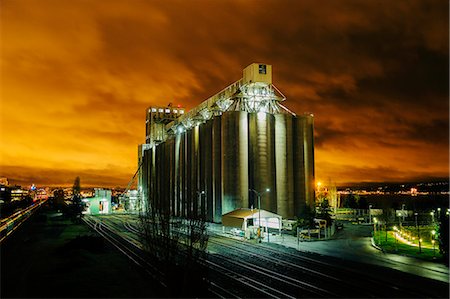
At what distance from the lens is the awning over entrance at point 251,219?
5556 cm

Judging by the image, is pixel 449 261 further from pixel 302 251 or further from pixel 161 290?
pixel 161 290

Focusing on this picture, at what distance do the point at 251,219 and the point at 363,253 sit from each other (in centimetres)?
2289

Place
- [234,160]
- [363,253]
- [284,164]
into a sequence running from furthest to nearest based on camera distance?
[284,164] → [234,160] → [363,253]

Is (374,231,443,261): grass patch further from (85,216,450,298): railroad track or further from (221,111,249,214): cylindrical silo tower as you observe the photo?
(221,111,249,214): cylindrical silo tower

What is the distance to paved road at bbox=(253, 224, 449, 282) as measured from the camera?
1235 inches

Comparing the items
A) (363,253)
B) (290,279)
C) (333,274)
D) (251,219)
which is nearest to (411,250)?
(363,253)

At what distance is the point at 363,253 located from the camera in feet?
133

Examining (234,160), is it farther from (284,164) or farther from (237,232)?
(237,232)

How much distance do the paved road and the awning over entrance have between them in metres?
2.21

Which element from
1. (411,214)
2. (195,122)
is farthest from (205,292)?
(195,122)

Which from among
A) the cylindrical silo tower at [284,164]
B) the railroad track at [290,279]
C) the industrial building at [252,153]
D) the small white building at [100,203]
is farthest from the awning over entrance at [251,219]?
the small white building at [100,203]

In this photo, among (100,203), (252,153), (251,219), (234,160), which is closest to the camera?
(251,219)

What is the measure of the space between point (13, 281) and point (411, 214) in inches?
3297

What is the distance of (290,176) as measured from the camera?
8419 centimetres
